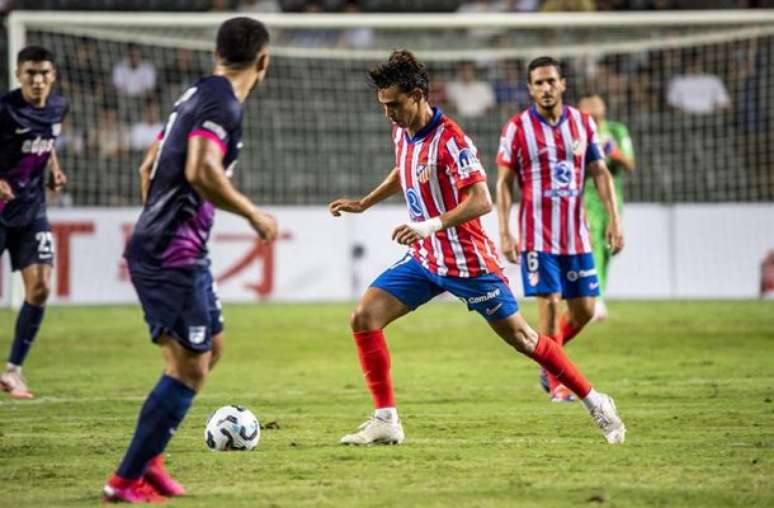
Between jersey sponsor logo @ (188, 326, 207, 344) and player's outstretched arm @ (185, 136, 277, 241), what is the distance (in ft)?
1.75

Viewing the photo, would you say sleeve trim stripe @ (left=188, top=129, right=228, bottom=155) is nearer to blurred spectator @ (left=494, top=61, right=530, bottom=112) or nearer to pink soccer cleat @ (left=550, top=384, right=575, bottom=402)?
pink soccer cleat @ (left=550, top=384, right=575, bottom=402)

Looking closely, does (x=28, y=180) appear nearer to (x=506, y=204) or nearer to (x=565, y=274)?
(x=506, y=204)

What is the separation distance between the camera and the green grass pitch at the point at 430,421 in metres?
6.31

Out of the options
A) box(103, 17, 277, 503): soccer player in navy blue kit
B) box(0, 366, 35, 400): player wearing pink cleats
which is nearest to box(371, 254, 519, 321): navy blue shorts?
box(103, 17, 277, 503): soccer player in navy blue kit

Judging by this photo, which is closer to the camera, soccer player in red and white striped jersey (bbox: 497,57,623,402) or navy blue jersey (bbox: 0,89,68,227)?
soccer player in red and white striped jersey (bbox: 497,57,623,402)

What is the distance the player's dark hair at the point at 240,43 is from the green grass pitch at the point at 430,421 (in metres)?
1.89

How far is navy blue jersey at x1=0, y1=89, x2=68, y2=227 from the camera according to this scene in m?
10.5

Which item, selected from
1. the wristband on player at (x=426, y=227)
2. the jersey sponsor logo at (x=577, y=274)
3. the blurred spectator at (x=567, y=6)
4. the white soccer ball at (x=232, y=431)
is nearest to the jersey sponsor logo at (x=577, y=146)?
the jersey sponsor logo at (x=577, y=274)

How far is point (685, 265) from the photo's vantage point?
1958 centimetres

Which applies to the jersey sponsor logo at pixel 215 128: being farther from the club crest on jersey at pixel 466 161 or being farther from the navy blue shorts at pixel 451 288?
the navy blue shorts at pixel 451 288

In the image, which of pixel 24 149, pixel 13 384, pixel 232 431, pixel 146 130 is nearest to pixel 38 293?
pixel 13 384

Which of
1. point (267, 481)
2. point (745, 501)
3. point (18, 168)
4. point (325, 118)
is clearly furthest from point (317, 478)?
point (325, 118)

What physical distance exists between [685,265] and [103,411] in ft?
38.9

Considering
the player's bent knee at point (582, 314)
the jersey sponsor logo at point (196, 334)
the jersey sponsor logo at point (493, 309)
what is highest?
the jersey sponsor logo at point (196, 334)
